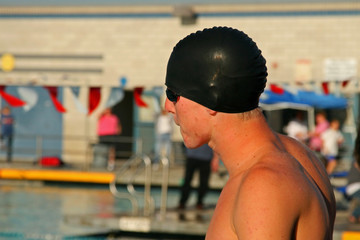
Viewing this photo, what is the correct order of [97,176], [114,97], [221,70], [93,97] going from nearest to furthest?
[221,70], [93,97], [114,97], [97,176]

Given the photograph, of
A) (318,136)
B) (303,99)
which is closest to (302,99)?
(303,99)

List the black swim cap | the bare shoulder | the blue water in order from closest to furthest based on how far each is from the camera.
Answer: the bare shoulder < the black swim cap < the blue water

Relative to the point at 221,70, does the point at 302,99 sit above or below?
below

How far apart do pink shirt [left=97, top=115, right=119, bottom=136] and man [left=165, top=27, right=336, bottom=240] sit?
19.4 metres

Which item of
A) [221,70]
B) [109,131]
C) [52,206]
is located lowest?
[52,206]

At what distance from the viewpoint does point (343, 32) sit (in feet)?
83.7

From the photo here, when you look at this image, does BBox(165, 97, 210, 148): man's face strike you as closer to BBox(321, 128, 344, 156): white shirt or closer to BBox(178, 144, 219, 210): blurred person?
BBox(178, 144, 219, 210): blurred person

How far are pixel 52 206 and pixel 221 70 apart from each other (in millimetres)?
14789

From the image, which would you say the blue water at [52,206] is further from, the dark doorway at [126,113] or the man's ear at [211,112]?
the man's ear at [211,112]

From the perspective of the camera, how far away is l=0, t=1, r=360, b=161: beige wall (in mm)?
25656

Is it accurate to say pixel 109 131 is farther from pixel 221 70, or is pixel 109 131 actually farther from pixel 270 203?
pixel 270 203

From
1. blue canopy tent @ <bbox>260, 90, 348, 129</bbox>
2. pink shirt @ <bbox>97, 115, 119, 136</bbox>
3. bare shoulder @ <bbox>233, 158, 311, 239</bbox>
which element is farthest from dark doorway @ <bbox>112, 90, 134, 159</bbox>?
bare shoulder @ <bbox>233, 158, 311, 239</bbox>

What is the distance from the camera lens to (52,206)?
54.6ft

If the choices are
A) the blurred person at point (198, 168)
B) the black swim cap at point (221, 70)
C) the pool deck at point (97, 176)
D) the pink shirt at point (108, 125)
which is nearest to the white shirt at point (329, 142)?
the pool deck at point (97, 176)
